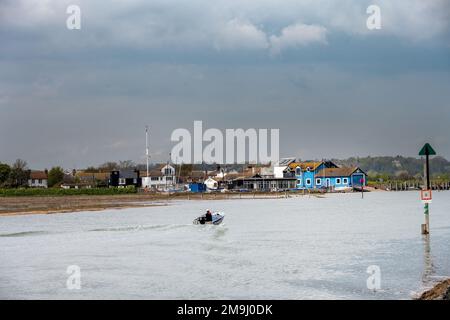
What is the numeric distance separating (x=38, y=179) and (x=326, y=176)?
69761 millimetres

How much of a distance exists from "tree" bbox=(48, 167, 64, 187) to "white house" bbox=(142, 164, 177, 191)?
832 inches

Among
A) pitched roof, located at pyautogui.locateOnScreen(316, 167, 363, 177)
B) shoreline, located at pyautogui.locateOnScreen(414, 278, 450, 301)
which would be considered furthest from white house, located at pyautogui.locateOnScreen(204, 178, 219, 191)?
shoreline, located at pyautogui.locateOnScreen(414, 278, 450, 301)

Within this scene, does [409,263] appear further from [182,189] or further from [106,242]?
[182,189]

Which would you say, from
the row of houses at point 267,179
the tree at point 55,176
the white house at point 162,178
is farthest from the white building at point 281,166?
the tree at point 55,176

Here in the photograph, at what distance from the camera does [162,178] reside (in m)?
174

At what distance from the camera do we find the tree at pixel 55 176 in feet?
529

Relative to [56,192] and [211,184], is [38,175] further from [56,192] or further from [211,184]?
[211,184]

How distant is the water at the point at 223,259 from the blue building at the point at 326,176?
99377mm

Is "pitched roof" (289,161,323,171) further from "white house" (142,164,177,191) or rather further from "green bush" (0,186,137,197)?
"green bush" (0,186,137,197)

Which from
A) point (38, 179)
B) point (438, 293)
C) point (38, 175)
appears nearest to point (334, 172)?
point (38, 179)

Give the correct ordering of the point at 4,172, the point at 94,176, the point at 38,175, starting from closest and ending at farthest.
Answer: the point at 4,172 < the point at 38,175 < the point at 94,176

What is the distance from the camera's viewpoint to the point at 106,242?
45219mm

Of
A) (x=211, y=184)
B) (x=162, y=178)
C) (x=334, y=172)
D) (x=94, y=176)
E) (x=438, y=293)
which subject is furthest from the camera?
(x=211, y=184)
